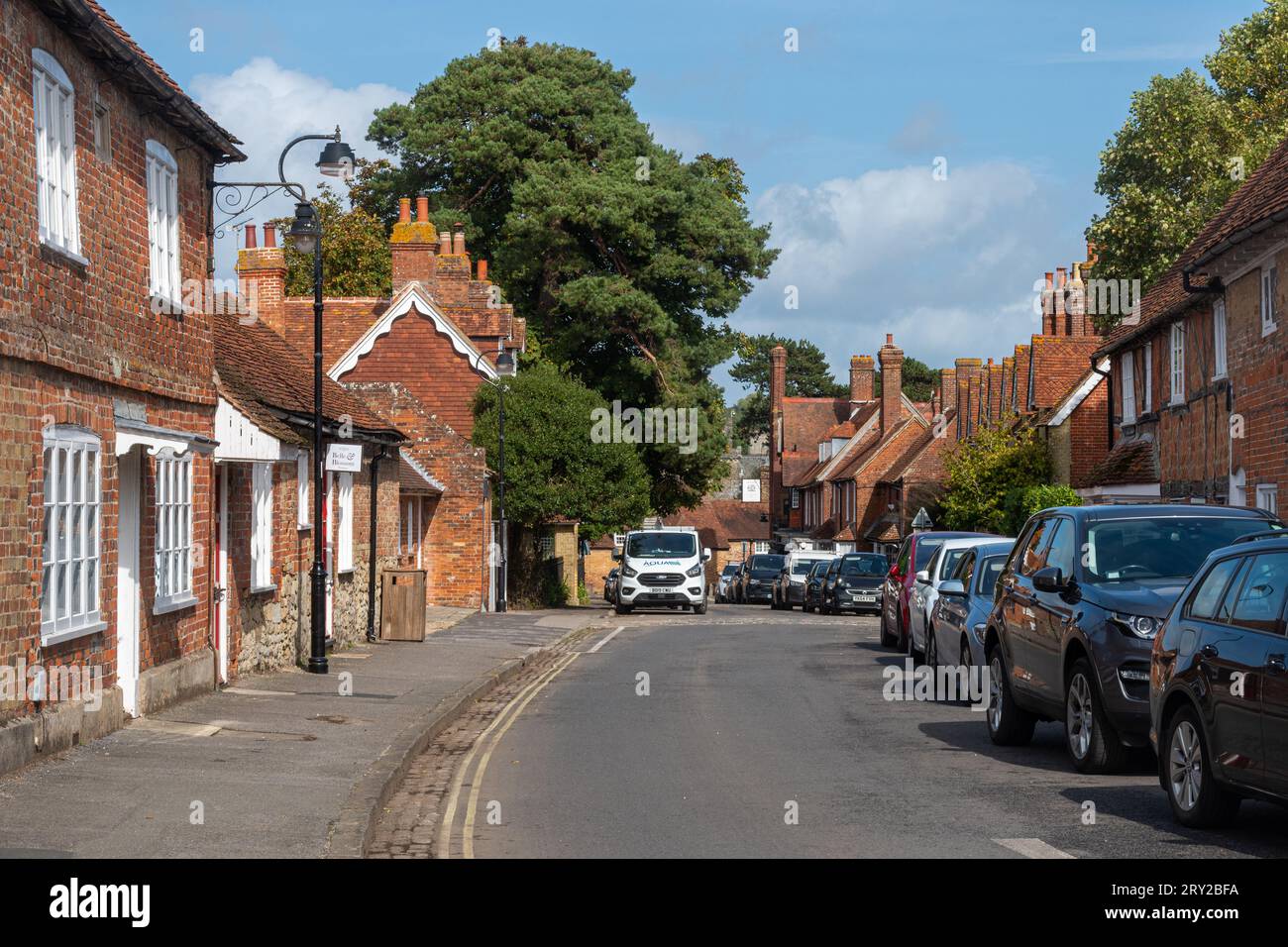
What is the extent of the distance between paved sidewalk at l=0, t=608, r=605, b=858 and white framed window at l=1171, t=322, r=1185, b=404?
1592cm

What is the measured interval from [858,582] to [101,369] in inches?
1146

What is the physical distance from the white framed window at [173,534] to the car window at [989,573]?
8.69 m

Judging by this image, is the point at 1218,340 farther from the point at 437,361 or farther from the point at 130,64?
the point at 437,361

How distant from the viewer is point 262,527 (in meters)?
19.5

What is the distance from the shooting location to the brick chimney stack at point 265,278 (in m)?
34.8

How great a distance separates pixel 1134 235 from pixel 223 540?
3112cm

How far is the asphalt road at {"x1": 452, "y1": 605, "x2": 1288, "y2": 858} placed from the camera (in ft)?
29.4

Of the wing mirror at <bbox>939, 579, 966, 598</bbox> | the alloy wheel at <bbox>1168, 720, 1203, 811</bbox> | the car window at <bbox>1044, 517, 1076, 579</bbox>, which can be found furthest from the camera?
the wing mirror at <bbox>939, 579, 966, 598</bbox>

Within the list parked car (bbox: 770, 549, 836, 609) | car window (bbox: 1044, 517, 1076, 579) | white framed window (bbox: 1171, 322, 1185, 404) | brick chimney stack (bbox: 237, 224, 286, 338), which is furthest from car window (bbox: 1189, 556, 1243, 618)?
parked car (bbox: 770, 549, 836, 609)

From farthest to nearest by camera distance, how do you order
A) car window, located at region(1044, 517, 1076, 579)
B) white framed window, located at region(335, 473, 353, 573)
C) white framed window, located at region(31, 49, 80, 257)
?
white framed window, located at region(335, 473, 353, 573)
car window, located at region(1044, 517, 1076, 579)
white framed window, located at region(31, 49, 80, 257)

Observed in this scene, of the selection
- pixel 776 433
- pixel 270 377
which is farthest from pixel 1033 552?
pixel 776 433

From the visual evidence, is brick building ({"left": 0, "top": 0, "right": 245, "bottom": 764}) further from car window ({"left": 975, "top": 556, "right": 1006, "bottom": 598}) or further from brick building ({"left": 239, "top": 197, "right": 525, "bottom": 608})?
brick building ({"left": 239, "top": 197, "right": 525, "bottom": 608})

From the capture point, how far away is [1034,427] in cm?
4562
